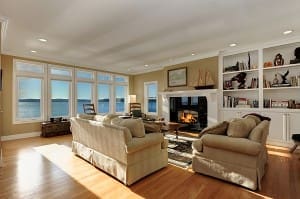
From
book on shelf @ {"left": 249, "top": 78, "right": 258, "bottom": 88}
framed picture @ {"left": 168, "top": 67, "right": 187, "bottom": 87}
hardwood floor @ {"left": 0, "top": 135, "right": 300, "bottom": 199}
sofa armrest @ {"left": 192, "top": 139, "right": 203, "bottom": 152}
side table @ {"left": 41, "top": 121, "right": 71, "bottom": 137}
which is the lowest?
hardwood floor @ {"left": 0, "top": 135, "right": 300, "bottom": 199}

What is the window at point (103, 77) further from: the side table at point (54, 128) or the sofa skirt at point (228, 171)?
the sofa skirt at point (228, 171)

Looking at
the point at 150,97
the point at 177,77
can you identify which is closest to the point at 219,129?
the point at 177,77

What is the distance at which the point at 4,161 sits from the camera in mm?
3316

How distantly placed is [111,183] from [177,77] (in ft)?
16.1

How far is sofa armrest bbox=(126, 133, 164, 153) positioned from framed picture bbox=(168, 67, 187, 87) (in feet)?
12.6

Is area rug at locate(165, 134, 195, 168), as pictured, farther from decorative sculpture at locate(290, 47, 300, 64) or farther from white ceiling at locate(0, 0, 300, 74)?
decorative sculpture at locate(290, 47, 300, 64)

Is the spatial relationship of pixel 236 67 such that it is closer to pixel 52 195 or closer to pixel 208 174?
pixel 208 174

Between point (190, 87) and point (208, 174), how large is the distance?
3935 mm

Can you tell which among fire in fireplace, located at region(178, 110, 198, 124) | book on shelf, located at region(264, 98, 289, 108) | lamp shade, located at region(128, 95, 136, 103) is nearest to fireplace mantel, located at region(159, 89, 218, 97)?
fire in fireplace, located at region(178, 110, 198, 124)

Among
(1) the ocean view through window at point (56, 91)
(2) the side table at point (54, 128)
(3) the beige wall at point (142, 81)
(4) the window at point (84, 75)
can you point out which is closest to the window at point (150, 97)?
(3) the beige wall at point (142, 81)

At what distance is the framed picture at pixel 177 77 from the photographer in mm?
6410

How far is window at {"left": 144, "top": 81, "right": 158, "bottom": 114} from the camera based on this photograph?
808cm

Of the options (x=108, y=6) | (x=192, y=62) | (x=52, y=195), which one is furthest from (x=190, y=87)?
(x=52, y=195)

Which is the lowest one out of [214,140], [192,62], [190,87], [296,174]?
[296,174]
